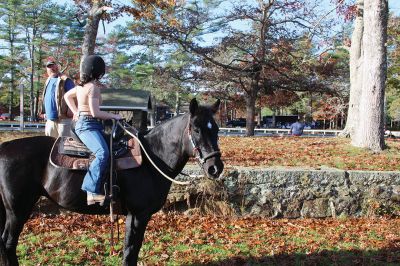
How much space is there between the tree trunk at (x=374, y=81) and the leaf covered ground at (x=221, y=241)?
412 cm

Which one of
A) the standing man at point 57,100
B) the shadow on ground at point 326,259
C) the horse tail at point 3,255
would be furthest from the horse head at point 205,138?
the standing man at point 57,100

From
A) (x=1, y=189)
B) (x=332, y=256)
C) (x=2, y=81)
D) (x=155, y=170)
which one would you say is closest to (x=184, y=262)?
(x=155, y=170)

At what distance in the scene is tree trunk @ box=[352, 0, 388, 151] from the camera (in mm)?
11133

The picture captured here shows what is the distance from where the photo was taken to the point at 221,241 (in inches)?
244

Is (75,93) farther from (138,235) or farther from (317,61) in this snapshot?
(317,61)

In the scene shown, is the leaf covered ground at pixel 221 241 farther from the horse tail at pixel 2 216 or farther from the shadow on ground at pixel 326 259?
the horse tail at pixel 2 216

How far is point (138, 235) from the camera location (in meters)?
4.38

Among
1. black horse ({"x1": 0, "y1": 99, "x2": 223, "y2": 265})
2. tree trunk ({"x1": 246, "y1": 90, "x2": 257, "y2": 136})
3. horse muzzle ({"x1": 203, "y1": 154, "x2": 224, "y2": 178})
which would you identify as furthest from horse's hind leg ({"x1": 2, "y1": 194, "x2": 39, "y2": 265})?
tree trunk ({"x1": 246, "y1": 90, "x2": 257, "y2": 136})

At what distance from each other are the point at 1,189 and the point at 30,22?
1865 inches

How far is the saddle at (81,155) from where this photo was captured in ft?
14.2

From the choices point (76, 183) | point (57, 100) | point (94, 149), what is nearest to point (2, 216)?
point (76, 183)

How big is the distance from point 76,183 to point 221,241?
272cm

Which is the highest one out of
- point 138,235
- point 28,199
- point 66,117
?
point 66,117

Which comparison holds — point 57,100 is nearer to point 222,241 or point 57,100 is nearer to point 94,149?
point 94,149
